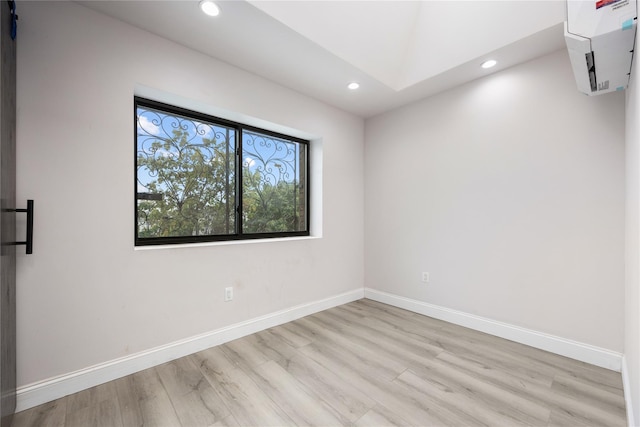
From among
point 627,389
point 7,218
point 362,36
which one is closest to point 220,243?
point 7,218

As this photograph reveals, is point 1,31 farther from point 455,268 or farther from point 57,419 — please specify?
point 455,268

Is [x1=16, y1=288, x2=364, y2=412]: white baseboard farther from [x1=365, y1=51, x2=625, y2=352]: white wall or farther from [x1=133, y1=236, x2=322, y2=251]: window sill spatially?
[x1=365, y1=51, x2=625, y2=352]: white wall

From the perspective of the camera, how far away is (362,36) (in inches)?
93.7

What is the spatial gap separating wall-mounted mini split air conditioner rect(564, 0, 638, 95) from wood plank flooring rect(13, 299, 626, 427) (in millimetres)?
2030

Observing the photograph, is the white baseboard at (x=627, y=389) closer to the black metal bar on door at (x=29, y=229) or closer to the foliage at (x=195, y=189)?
the foliage at (x=195, y=189)

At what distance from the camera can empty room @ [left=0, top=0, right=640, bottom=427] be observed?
5.20ft

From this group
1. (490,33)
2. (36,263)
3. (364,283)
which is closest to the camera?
(36,263)

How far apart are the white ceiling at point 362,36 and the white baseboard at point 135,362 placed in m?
2.40

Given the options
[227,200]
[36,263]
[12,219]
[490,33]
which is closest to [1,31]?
[12,219]

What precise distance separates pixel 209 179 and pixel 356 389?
2.12 metres

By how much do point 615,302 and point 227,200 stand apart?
10.8 ft

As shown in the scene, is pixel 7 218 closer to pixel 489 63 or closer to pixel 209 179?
pixel 209 179

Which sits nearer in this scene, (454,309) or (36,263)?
(36,263)

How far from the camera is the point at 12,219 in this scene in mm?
1495
